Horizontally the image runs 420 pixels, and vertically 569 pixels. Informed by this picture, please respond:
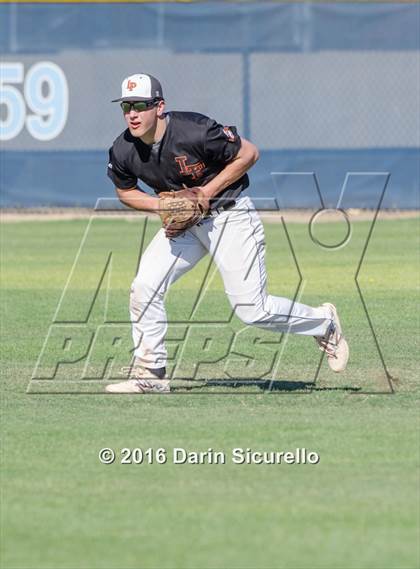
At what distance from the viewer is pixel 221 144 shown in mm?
7969

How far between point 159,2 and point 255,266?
46.0 ft

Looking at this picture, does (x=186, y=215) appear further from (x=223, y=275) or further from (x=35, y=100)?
(x=35, y=100)

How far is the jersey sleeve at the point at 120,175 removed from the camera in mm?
8281

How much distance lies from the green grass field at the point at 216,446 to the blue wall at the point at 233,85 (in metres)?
8.46

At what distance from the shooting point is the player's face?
26.1 feet

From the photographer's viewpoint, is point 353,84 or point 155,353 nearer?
point 155,353

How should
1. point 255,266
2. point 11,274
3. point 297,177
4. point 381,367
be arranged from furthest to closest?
point 297,177 → point 11,274 → point 381,367 → point 255,266

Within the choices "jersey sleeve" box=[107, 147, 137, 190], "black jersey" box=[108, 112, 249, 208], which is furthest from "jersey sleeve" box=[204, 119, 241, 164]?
"jersey sleeve" box=[107, 147, 137, 190]

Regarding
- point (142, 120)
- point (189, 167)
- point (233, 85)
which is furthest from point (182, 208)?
point (233, 85)

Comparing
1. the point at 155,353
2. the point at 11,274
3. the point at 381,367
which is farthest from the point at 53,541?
the point at 11,274

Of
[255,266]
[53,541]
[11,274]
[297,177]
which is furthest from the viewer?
[297,177]

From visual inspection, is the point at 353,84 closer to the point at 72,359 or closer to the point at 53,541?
the point at 72,359

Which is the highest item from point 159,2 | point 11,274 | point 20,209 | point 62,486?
point 62,486

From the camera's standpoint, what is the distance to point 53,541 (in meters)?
5.33
